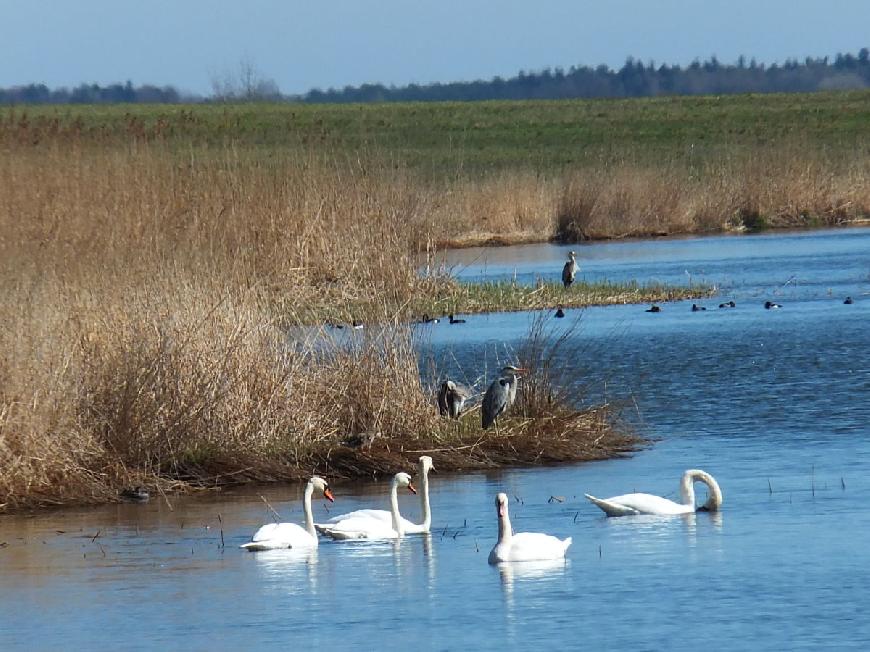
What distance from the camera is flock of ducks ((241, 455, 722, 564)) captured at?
10.6m

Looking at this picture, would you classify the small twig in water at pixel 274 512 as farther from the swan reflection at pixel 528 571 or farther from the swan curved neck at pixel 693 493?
the swan curved neck at pixel 693 493

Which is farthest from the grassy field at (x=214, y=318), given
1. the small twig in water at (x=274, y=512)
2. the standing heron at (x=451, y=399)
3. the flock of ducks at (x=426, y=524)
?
the flock of ducks at (x=426, y=524)

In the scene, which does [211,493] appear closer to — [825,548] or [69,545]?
[69,545]

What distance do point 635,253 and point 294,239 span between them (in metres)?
14.8

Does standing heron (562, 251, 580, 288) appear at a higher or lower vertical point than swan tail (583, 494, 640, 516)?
higher

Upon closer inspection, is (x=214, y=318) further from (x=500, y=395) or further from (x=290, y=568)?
(x=290, y=568)

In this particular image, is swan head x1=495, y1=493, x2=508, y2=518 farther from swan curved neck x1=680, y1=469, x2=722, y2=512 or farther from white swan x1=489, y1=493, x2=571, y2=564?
swan curved neck x1=680, y1=469, x2=722, y2=512

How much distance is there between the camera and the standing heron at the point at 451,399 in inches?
567

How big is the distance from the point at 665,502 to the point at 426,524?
62.8 inches

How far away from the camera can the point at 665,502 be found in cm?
1205

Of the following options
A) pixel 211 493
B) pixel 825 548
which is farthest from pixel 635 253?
pixel 825 548

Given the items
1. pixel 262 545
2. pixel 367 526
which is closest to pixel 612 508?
pixel 367 526

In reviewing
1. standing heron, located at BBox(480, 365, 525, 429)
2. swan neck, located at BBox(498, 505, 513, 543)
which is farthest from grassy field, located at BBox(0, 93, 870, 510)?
swan neck, located at BBox(498, 505, 513, 543)

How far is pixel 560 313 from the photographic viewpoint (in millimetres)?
23672
